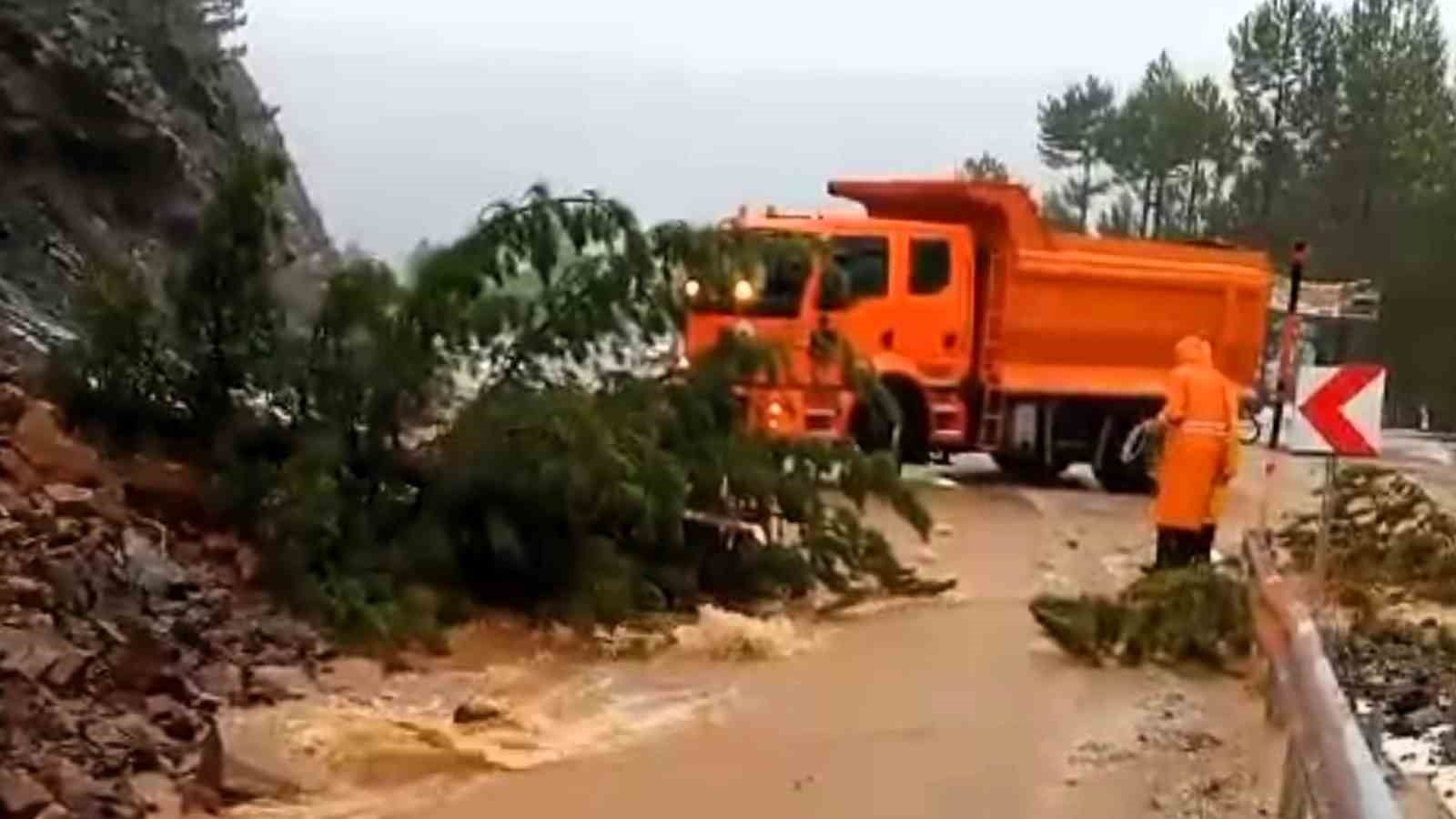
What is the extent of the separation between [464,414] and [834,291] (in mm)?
6713

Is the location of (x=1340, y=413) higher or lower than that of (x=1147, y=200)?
higher

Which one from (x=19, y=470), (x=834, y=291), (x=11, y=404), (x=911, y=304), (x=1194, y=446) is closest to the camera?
(x=19, y=470)

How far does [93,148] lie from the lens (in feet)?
58.5

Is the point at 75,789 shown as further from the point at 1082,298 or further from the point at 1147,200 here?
the point at 1147,200

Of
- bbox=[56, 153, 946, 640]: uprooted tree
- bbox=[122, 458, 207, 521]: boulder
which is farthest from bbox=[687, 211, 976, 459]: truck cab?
bbox=[122, 458, 207, 521]: boulder

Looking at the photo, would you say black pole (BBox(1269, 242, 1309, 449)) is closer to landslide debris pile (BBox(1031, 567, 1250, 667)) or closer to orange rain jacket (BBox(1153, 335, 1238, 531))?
orange rain jacket (BBox(1153, 335, 1238, 531))

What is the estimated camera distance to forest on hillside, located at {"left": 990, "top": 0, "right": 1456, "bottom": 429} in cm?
4831

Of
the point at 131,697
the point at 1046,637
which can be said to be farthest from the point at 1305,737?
the point at 1046,637

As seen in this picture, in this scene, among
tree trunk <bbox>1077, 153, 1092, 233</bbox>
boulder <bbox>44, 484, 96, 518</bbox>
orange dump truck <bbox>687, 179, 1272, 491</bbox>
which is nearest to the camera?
boulder <bbox>44, 484, 96, 518</bbox>

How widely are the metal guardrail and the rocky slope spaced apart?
7.52 metres

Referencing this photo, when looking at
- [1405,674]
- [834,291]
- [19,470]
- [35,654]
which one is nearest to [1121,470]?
[834,291]

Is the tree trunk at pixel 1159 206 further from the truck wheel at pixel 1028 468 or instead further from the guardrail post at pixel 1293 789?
the guardrail post at pixel 1293 789

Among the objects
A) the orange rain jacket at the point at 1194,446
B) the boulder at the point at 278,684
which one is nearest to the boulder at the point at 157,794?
the boulder at the point at 278,684

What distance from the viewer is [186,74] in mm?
20562
